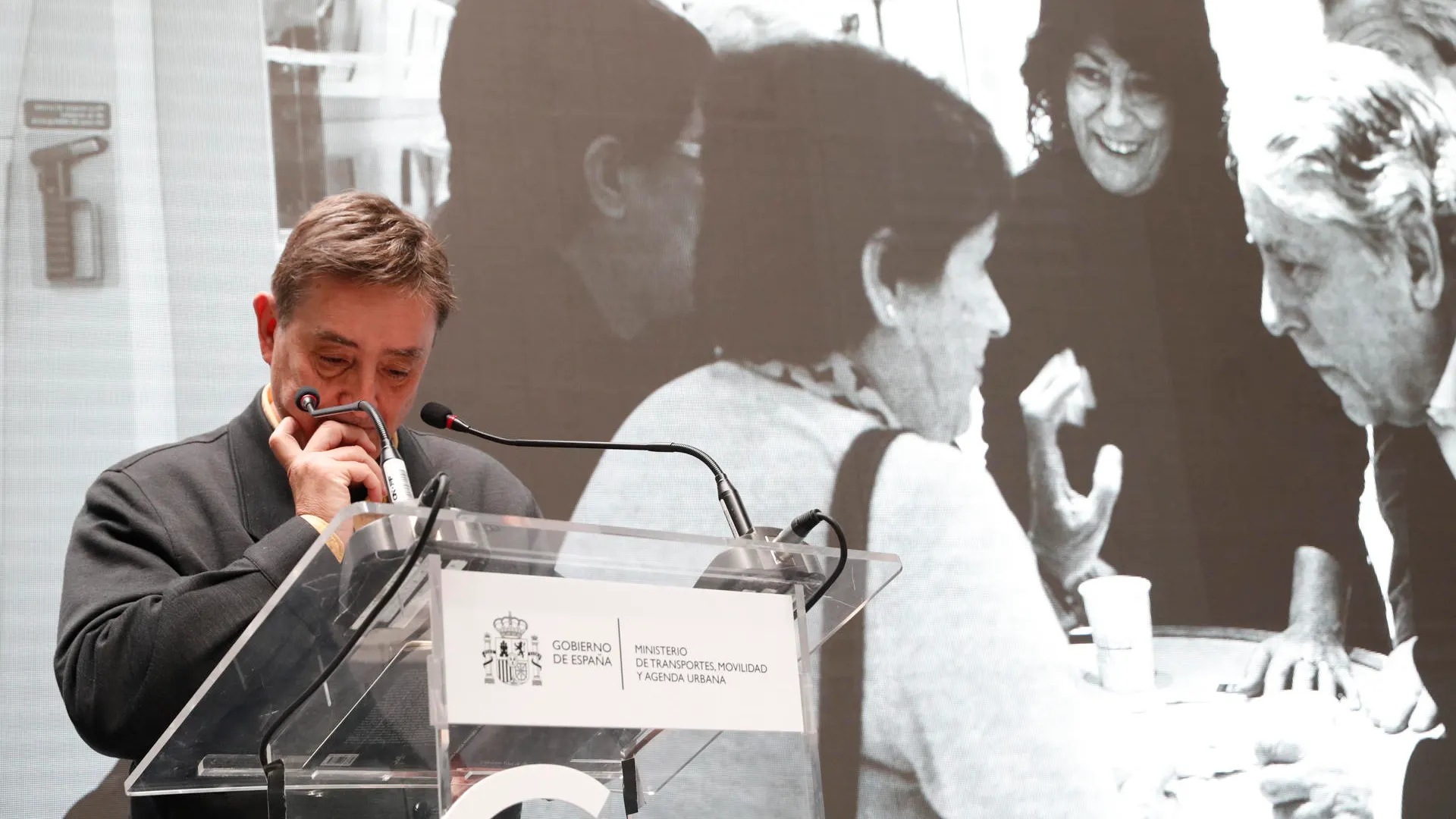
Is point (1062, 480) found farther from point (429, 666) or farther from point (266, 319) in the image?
point (429, 666)

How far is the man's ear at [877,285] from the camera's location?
285 centimetres

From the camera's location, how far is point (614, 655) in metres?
1.17

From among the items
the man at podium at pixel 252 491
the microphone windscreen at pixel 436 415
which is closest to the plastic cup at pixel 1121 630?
the man at podium at pixel 252 491

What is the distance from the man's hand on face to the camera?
141 cm

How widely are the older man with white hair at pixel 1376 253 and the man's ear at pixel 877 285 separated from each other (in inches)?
37.7

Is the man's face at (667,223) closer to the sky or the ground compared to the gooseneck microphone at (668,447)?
closer to the sky

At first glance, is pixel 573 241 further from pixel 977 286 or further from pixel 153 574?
pixel 153 574

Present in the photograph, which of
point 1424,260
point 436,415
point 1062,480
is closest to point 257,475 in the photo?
point 436,415

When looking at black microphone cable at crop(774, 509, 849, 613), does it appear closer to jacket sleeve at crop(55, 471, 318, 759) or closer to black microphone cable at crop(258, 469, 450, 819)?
black microphone cable at crop(258, 469, 450, 819)

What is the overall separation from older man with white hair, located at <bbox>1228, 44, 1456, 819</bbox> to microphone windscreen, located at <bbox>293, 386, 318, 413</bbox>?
2.34 metres

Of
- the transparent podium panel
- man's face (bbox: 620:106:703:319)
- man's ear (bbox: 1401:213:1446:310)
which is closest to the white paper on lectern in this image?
the transparent podium panel

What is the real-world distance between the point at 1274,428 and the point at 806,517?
2.10 metres

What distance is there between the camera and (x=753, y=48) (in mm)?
2883

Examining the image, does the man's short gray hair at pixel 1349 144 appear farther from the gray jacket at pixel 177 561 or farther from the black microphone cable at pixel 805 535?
the black microphone cable at pixel 805 535
